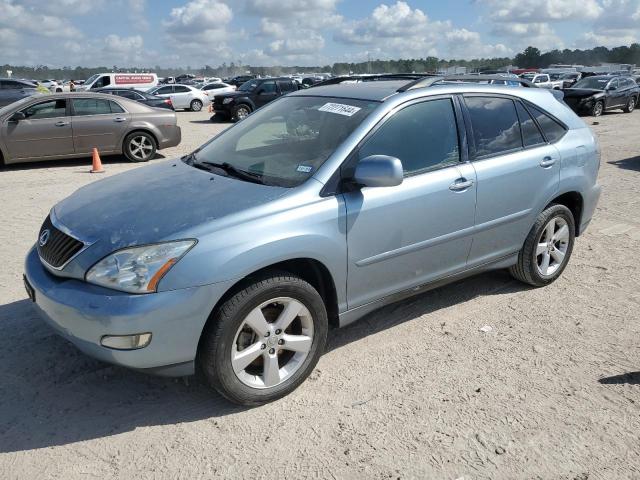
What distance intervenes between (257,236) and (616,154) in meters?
11.5

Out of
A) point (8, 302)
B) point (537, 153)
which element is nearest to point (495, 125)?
point (537, 153)

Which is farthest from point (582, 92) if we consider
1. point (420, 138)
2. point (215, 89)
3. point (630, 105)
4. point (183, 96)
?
point (420, 138)

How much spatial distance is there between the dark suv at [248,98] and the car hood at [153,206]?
17198mm

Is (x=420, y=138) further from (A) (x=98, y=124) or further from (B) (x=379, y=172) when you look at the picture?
(A) (x=98, y=124)

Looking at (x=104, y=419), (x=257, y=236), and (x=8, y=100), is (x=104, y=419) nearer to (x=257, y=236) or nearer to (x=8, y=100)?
(x=257, y=236)

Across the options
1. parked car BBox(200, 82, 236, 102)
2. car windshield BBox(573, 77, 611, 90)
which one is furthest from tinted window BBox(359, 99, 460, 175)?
parked car BBox(200, 82, 236, 102)

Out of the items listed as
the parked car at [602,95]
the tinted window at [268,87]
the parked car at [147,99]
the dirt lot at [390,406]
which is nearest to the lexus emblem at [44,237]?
the dirt lot at [390,406]

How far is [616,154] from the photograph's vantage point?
39.3ft

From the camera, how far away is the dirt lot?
8.84ft

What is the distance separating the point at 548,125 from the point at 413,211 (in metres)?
1.82

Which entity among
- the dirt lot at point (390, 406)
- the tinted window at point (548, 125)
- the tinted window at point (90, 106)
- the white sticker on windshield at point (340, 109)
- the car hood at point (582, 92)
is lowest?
the dirt lot at point (390, 406)

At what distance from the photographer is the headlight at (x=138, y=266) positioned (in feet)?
8.81

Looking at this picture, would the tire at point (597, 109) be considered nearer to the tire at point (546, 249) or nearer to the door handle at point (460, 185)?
the tire at point (546, 249)

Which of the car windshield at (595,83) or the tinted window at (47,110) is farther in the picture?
the car windshield at (595,83)
